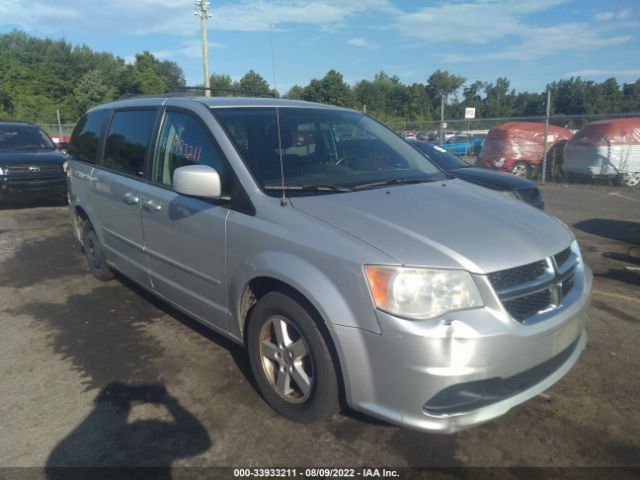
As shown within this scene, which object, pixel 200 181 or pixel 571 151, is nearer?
pixel 200 181

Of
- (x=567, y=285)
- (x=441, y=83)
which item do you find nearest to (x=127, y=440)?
(x=567, y=285)

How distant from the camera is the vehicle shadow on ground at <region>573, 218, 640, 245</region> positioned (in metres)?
7.40

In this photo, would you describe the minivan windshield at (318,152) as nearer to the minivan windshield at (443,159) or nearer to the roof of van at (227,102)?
the roof of van at (227,102)

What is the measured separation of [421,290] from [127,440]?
1790mm

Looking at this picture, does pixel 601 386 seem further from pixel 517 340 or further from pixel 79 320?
pixel 79 320

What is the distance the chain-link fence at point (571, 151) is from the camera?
12.5 metres

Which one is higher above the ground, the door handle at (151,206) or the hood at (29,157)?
the hood at (29,157)

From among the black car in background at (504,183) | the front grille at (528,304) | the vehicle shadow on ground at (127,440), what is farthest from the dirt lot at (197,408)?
the black car in background at (504,183)

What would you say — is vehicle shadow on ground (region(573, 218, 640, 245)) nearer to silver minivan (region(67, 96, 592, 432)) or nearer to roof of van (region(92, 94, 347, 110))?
silver minivan (region(67, 96, 592, 432))

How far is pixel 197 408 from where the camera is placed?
297 centimetres

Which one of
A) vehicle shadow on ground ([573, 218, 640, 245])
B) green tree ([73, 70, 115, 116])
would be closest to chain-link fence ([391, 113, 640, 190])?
vehicle shadow on ground ([573, 218, 640, 245])

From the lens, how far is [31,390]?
3223 millimetres

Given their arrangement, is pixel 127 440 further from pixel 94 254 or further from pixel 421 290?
pixel 94 254

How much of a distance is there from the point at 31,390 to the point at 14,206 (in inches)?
346
